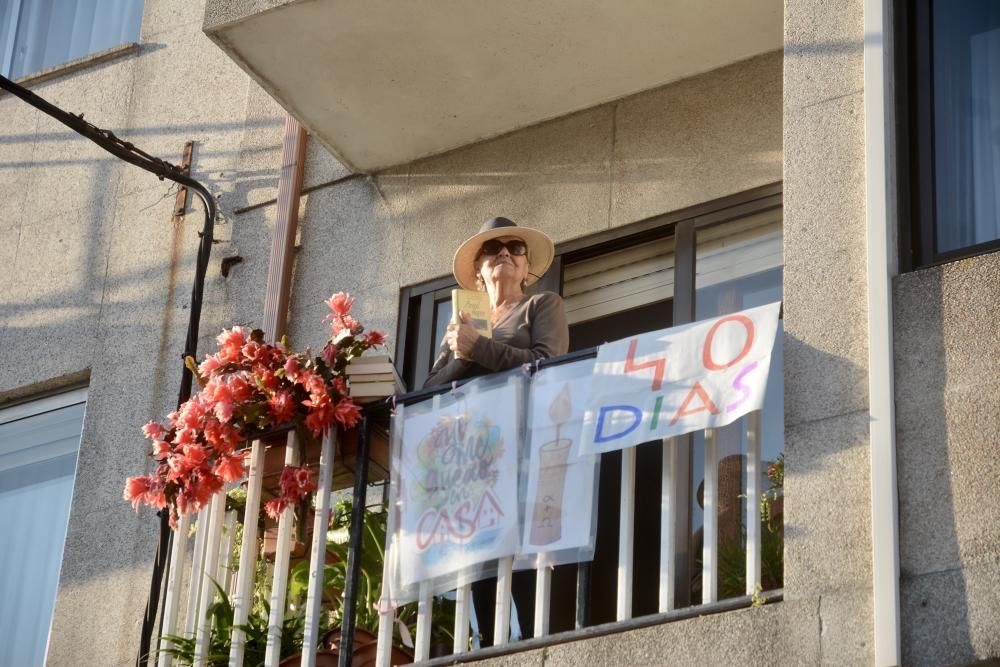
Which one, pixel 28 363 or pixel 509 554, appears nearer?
pixel 509 554

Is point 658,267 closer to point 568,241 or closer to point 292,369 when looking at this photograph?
point 568,241

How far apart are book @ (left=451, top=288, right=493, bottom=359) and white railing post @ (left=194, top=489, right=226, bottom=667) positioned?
3.86ft

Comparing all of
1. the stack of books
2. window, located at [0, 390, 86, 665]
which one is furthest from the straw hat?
window, located at [0, 390, 86, 665]

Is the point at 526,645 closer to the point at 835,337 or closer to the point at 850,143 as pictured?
the point at 835,337

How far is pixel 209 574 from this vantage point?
733 centimetres

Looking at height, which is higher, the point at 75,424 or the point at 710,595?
the point at 75,424

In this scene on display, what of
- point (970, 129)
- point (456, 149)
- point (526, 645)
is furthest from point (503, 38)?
point (526, 645)

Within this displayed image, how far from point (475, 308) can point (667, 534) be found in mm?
1531

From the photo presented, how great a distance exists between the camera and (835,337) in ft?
20.3

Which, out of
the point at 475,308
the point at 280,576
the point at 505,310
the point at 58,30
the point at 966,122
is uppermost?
Result: the point at 58,30

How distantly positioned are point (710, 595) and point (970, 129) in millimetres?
1899

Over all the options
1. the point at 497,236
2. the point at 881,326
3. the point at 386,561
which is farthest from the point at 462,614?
the point at 497,236

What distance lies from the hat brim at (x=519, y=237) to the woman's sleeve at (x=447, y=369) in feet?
1.90

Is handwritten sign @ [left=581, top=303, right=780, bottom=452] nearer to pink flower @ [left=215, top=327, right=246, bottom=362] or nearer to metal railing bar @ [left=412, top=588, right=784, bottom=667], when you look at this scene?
metal railing bar @ [left=412, top=588, right=784, bottom=667]
